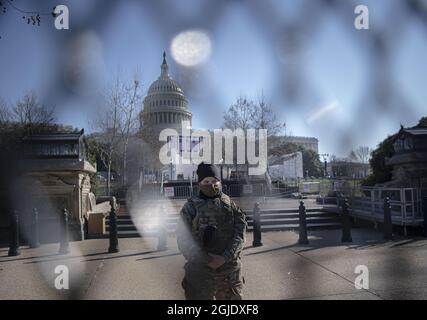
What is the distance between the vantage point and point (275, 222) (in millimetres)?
8984

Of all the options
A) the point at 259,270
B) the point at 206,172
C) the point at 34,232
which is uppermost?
the point at 206,172

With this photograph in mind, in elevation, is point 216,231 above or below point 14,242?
above

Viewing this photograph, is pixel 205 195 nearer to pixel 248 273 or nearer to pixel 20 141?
pixel 248 273

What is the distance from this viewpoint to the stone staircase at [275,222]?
849cm

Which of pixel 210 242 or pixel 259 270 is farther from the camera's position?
pixel 259 270

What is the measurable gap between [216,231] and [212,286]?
32 centimetres

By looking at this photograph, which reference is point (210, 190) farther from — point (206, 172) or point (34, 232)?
point (34, 232)

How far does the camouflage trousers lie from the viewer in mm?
2223

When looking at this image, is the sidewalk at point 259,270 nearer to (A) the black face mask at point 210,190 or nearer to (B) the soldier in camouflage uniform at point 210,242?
(B) the soldier in camouflage uniform at point 210,242

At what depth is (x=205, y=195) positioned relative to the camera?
241 centimetres

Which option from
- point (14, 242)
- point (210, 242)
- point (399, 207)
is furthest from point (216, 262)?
point (399, 207)

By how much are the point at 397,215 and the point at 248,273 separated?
4.38 metres

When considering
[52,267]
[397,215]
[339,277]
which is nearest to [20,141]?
[52,267]
